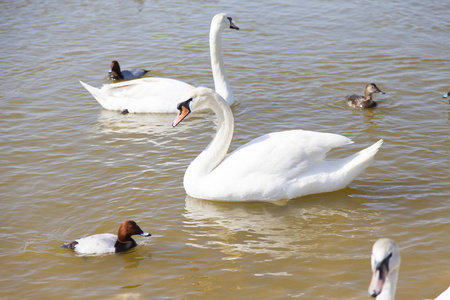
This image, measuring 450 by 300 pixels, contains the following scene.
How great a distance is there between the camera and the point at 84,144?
10023 mm

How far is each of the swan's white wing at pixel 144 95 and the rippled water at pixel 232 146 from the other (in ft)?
0.79

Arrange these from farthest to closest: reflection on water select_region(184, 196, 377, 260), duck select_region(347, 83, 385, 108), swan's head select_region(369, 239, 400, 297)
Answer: duck select_region(347, 83, 385, 108) < reflection on water select_region(184, 196, 377, 260) < swan's head select_region(369, 239, 400, 297)

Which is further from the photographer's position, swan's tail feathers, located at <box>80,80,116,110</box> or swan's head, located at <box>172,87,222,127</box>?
swan's tail feathers, located at <box>80,80,116,110</box>

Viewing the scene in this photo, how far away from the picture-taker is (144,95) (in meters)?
11.2

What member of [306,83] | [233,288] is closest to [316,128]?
[306,83]

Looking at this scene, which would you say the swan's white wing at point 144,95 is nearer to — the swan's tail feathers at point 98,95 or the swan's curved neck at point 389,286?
the swan's tail feathers at point 98,95

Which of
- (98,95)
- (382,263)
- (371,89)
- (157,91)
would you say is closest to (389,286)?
(382,263)

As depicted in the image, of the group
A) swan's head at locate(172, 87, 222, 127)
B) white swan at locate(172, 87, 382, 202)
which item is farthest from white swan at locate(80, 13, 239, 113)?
white swan at locate(172, 87, 382, 202)

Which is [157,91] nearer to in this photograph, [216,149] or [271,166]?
[216,149]

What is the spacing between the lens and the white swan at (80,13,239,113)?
11.0m

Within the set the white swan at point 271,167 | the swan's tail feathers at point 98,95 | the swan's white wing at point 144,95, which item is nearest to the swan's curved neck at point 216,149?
the white swan at point 271,167

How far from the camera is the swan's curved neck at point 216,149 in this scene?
7990mm

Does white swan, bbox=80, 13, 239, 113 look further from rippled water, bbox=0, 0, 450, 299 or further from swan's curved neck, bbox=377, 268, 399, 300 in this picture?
swan's curved neck, bbox=377, 268, 399, 300

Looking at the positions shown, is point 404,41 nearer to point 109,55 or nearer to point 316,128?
point 316,128
